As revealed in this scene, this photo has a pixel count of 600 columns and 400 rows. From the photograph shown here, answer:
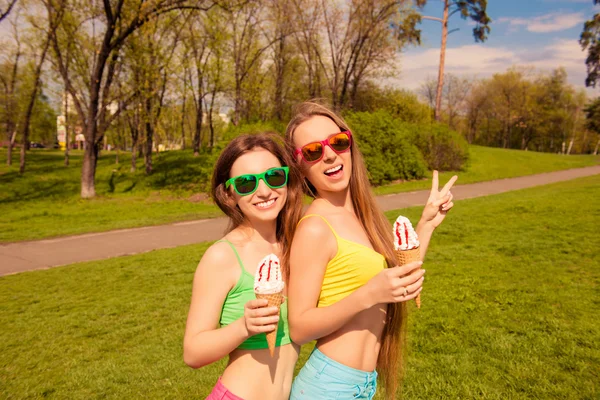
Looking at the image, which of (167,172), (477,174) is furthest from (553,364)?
(167,172)

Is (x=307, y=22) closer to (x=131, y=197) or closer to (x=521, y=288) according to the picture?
(x=131, y=197)

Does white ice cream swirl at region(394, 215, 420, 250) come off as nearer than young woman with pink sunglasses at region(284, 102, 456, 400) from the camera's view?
No

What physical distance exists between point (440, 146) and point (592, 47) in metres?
22.9

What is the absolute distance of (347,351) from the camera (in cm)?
188

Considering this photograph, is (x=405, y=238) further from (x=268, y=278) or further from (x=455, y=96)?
(x=455, y=96)

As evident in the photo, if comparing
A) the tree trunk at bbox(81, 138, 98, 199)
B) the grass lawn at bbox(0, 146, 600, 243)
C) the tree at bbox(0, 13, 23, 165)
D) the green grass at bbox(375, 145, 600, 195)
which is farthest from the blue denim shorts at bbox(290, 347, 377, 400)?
the tree at bbox(0, 13, 23, 165)

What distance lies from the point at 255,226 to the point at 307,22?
2769cm

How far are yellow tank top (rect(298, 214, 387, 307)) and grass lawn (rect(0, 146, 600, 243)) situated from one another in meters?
11.3

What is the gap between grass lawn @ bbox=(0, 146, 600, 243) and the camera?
517 inches

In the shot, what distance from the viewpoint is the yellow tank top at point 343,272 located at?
1841 millimetres

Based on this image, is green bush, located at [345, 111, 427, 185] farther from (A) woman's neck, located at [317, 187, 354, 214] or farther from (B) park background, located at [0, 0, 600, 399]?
(A) woman's neck, located at [317, 187, 354, 214]

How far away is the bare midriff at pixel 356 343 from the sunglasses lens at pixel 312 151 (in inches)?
28.9

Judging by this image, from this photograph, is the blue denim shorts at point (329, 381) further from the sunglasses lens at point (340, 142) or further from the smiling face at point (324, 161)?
the sunglasses lens at point (340, 142)

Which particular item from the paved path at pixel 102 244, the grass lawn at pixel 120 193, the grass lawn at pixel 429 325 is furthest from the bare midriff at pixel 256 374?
the grass lawn at pixel 120 193
